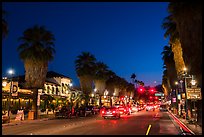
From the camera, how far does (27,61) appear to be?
42531mm

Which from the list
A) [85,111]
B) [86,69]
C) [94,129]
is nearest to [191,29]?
[94,129]

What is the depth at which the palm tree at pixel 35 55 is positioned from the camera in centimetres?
4238

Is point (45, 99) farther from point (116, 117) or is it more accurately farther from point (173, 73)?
point (173, 73)

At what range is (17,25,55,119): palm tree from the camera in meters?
42.4

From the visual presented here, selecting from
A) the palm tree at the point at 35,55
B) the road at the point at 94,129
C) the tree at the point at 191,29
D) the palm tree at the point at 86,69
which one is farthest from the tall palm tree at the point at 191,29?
the palm tree at the point at 86,69

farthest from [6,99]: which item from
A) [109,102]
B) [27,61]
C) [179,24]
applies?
[109,102]

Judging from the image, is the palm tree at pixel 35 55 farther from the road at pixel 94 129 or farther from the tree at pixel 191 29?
the tree at pixel 191 29

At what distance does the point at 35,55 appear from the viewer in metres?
42.2

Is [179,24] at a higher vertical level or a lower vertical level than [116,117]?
higher

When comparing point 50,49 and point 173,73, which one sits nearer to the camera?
point 50,49

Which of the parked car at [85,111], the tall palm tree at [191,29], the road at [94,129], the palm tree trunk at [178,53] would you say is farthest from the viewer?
the parked car at [85,111]

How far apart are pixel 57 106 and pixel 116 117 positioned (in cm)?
2423

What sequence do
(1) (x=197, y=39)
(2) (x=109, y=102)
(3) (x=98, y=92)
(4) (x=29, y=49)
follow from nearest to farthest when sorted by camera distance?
(1) (x=197, y=39), (4) (x=29, y=49), (3) (x=98, y=92), (2) (x=109, y=102)

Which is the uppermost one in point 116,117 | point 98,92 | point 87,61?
point 87,61
